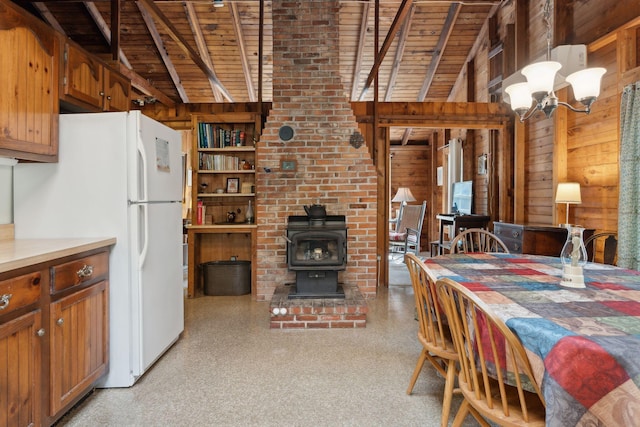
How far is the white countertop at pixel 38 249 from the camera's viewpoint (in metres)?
1.51

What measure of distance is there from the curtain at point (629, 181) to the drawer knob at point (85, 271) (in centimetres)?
386

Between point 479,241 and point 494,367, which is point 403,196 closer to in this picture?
point 479,241

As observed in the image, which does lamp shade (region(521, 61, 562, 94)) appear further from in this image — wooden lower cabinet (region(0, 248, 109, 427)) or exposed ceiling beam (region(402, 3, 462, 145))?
exposed ceiling beam (region(402, 3, 462, 145))

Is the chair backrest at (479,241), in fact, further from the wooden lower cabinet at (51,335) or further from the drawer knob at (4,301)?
the drawer knob at (4,301)

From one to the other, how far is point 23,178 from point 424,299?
246 centimetres

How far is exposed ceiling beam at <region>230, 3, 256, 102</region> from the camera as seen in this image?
16.3 ft

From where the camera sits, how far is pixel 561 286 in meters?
1.72

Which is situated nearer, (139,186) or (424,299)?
(424,299)

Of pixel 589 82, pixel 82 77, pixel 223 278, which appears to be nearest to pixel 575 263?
pixel 589 82

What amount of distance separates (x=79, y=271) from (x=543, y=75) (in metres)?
2.73

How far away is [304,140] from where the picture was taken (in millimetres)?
4113

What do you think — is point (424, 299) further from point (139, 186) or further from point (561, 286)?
point (139, 186)

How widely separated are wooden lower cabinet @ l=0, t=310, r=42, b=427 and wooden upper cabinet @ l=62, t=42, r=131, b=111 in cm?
144

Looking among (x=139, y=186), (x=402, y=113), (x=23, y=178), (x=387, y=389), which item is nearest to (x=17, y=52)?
(x=23, y=178)
